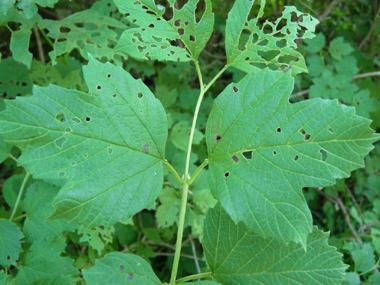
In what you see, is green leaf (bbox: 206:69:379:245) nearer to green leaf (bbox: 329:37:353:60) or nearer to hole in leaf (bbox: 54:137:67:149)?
hole in leaf (bbox: 54:137:67:149)

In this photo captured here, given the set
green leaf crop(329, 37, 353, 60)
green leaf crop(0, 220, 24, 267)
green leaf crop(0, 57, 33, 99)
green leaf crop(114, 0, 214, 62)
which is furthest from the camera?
green leaf crop(329, 37, 353, 60)

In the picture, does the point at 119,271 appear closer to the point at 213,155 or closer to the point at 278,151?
the point at 213,155

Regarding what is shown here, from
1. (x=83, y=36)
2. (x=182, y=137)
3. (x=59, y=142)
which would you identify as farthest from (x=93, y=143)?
(x=182, y=137)

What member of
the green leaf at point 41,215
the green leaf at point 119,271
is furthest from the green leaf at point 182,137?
the green leaf at point 119,271

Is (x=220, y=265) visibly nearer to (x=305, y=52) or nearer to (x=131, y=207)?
(x=131, y=207)

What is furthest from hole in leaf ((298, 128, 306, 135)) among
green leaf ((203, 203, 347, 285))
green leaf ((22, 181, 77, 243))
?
green leaf ((22, 181, 77, 243))

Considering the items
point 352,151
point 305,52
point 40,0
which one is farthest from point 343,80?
point 40,0
